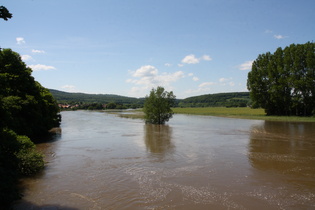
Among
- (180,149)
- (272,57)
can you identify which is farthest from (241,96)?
(180,149)

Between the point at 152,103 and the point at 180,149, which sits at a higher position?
the point at 152,103

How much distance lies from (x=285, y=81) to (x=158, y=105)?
29.1 m

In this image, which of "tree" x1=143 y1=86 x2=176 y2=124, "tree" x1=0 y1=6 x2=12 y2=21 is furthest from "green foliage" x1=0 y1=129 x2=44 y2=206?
"tree" x1=143 y1=86 x2=176 y2=124

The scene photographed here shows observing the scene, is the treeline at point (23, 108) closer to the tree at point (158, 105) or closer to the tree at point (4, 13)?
the tree at point (4, 13)

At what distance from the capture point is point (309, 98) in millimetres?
50625

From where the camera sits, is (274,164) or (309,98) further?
(309,98)

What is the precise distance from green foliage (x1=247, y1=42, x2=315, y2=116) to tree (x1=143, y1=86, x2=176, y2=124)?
25006 mm

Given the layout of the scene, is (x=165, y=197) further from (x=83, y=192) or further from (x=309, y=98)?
(x=309, y=98)

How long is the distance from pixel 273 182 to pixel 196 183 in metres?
3.97

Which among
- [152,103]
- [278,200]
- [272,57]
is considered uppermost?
[272,57]

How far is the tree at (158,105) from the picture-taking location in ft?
160

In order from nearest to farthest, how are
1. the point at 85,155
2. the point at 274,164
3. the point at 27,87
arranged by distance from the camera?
the point at 274,164 → the point at 85,155 → the point at 27,87

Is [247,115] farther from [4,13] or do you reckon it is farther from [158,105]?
[4,13]

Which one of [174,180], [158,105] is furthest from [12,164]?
[158,105]
